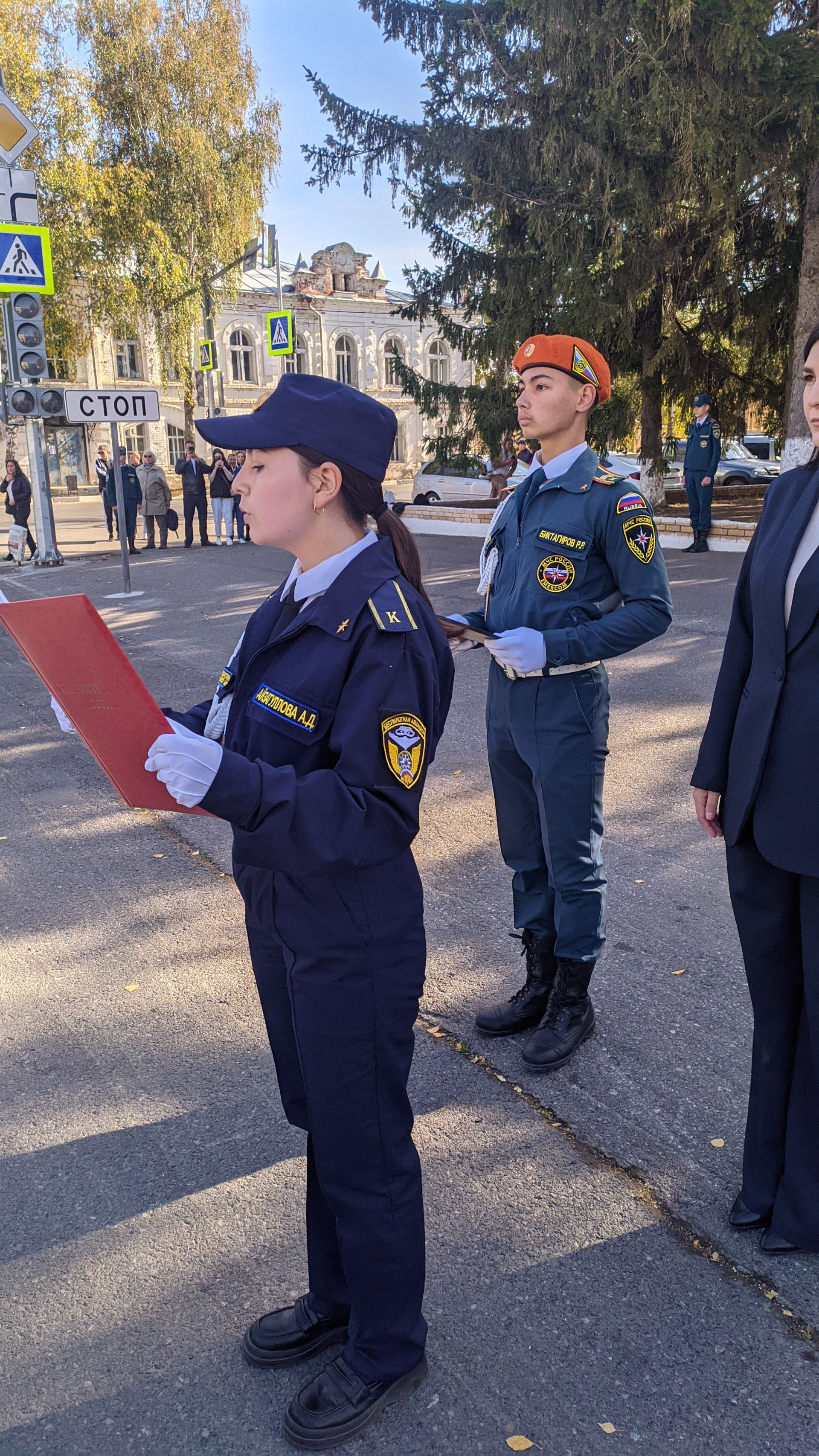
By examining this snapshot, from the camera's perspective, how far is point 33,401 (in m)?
14.5

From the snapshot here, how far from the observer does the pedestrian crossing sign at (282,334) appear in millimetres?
21406

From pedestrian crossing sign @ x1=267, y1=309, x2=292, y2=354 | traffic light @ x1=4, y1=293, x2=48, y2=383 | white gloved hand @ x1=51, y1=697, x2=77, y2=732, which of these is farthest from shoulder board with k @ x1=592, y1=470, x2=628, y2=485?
pedestrian crossing sign @ x1=267, y1=309, x2=292, y2=354

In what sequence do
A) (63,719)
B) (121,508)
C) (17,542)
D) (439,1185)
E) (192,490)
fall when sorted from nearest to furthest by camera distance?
1. (63,719)
2. (439,1185)
3. (121,508)
4. (17,542)
5. (192,490)

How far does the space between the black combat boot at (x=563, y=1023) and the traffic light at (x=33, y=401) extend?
13036 mm

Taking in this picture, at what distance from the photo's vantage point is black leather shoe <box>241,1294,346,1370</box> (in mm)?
2273

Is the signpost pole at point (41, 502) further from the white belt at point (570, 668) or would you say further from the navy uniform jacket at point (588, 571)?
the white belt at point (570, 668)

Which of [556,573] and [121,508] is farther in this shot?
[121,508]

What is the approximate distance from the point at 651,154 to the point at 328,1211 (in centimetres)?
1481

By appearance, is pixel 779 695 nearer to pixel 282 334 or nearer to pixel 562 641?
pixel 562 641

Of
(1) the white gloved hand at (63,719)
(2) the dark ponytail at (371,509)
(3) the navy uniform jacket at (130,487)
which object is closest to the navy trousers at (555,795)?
(2) the dark ponytail at (371,509)

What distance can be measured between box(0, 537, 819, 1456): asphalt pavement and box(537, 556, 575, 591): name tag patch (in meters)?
1.18

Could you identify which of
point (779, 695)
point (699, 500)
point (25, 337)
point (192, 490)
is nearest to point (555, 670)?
point (779, 695)

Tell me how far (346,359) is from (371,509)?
5689 centimetres

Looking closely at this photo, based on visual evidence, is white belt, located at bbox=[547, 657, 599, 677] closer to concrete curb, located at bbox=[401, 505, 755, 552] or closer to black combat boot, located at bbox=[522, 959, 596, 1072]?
black combat boot, located at bbox=[522, 959, 596, 1072]
